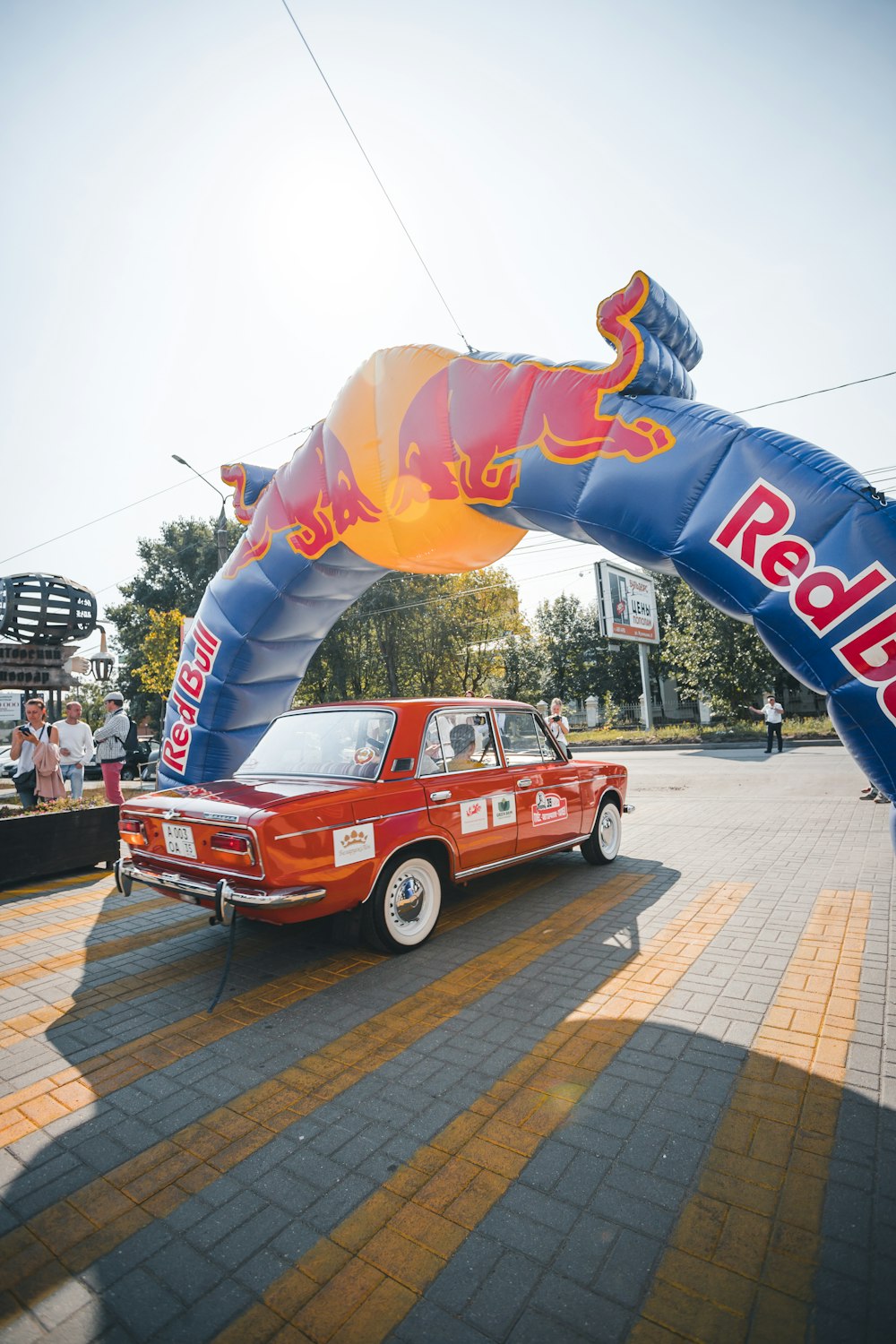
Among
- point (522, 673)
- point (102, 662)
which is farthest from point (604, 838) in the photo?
point (522, 673)

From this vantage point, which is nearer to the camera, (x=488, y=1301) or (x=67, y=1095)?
(x=488, y=1301)

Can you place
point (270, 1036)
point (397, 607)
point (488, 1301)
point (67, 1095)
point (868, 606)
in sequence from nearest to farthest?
point (488, 1301) < point (67, 1095) < point (270, 1036) < point (868, 606) < point (397, 607)

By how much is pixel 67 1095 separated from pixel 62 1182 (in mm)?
636

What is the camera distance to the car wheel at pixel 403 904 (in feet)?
14.4

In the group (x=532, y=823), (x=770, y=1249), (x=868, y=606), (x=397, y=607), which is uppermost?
(x=397, y=607)

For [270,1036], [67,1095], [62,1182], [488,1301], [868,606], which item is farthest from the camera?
[868,606]

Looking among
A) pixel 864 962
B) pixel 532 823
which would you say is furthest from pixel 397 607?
pixel 864 962

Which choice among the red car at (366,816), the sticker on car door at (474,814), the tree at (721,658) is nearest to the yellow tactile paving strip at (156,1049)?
the red car at (366,816)

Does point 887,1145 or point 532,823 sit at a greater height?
point 532,823

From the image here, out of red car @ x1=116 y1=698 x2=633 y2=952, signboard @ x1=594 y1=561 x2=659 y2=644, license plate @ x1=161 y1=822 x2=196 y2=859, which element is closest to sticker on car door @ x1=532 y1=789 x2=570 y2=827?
red car @ x1=116 y1=698 x2=633 y2=952

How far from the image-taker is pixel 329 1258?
82.0 inches

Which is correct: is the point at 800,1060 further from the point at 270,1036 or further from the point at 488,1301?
the point at 270,1036

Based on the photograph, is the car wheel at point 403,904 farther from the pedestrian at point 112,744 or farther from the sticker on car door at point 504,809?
the pedestrian at point 112,744

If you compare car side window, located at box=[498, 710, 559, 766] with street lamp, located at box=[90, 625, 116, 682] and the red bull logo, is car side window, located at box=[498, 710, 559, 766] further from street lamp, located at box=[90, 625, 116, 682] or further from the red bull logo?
street lamp, located at box=[90, 625, 116, 682]
